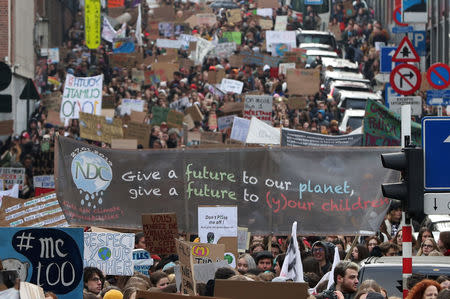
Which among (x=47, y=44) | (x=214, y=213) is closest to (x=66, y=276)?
(x=214, y=213)

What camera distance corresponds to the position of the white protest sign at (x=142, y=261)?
543 inches

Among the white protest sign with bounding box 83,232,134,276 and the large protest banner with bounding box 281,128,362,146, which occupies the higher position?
the large protest banner with bounding box 281,128,362,146

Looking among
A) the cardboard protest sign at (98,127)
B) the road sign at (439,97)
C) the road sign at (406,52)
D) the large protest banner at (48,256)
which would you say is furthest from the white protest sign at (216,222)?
the road sign at (439,97)

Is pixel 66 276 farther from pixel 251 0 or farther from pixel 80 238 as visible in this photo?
pixel 251 0

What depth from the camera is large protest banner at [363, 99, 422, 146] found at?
65.4 feet

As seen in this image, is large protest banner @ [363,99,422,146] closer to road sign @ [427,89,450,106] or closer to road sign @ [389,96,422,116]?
road sign @ [389,96,422,116]

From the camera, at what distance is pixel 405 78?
20.8m

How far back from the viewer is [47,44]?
46219mm

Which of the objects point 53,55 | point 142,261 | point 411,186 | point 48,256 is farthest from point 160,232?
point 53,55

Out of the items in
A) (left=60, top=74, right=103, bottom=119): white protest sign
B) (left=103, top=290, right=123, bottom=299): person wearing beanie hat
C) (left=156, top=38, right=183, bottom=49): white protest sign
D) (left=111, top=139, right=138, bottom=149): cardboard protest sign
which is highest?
(left=156, top=38, right=183, bottom=49): white protest sign

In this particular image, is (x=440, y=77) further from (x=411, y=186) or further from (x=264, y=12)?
(x=264, y=12)

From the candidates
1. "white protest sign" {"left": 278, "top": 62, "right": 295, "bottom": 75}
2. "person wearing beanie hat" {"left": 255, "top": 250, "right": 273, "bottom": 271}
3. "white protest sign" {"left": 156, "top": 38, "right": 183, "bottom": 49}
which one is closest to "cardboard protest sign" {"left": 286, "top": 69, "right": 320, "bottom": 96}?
"white protest sign" {"left": 278, "top": 62, "right": 295, "bottom": 75}

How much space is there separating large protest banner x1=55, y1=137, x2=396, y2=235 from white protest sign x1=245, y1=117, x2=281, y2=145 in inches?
179

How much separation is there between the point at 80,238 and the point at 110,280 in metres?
4.08
